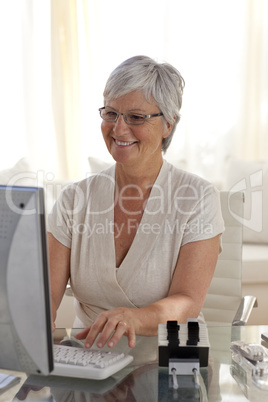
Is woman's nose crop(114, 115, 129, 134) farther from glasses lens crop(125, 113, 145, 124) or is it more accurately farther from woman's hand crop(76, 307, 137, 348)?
woman's hand crop(76, 307, 137, 348)

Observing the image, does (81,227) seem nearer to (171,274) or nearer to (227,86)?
(171,274)

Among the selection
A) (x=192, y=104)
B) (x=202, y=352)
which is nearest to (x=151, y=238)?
(x=202, y=352)

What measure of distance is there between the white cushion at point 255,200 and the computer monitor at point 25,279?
2882mm

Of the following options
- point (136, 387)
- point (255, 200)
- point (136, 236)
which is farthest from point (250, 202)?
point (136, 387)

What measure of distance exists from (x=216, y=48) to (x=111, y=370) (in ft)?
11.6

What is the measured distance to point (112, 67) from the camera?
429 cm

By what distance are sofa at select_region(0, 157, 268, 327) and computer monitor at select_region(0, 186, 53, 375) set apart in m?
2.18

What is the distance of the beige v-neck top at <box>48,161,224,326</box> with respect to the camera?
1782 mm

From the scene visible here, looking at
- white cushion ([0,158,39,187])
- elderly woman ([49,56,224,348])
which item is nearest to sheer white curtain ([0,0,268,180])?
white cushion ([0,158,39,187])

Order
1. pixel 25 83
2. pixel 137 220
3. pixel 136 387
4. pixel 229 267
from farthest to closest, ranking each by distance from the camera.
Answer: pixel 25 83, pixel 229 267, pixel 137 220, pixel 136 387

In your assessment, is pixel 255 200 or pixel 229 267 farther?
pixel 255 200

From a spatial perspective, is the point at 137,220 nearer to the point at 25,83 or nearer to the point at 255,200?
the point at 255,200

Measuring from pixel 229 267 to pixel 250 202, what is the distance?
149cm

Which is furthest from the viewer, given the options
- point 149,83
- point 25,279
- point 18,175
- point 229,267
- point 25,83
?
point 25,83
